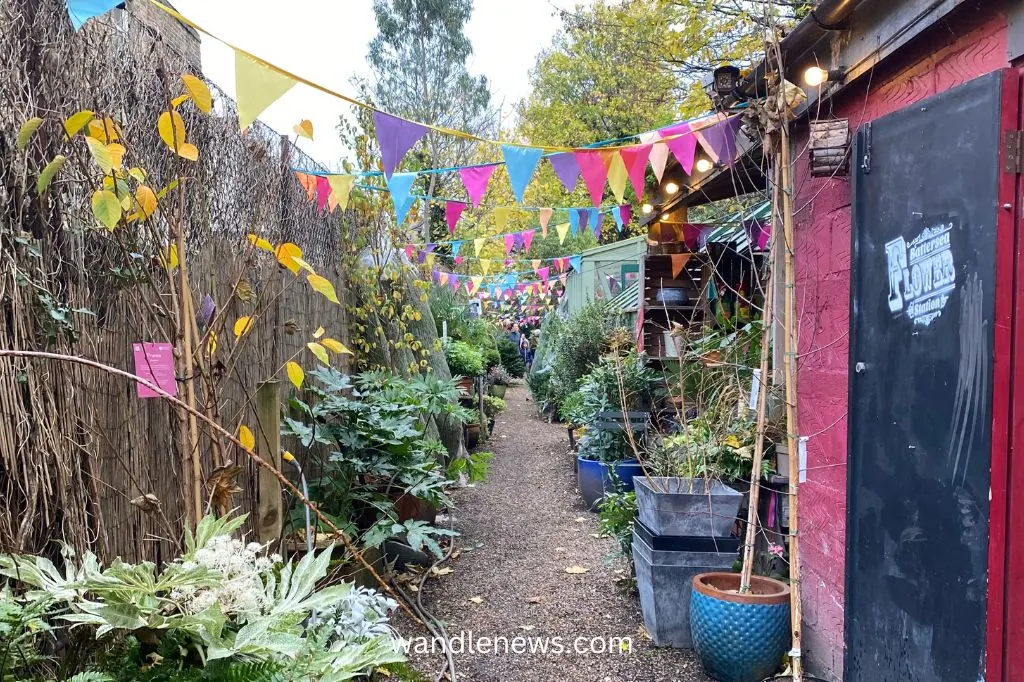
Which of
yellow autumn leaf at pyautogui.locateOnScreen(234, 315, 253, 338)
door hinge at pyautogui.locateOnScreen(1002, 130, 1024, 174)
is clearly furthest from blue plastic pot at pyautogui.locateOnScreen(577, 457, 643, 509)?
door hinge at pyautogui.locateOnScreen(1002, 130, 1024, 174)

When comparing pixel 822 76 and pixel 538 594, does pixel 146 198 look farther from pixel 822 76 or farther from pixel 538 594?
pixel 538 594

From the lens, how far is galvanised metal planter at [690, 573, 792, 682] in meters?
2.93

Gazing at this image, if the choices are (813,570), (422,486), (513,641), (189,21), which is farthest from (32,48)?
(813,570)

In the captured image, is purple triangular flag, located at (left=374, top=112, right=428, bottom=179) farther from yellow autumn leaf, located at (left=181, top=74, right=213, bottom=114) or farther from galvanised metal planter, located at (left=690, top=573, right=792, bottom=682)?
galvanised metal planter, located at (left=690, top=573, right=792, bottom=682)

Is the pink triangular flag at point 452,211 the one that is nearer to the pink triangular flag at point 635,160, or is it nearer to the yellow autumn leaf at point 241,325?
the pink triangular flag at point 635,160

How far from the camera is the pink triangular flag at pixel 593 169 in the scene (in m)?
4.03

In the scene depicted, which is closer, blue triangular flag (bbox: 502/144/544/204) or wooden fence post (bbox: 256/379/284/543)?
wooden fence post (bbox: 256/379/284/543)

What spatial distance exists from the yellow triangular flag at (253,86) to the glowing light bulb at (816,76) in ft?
7.26

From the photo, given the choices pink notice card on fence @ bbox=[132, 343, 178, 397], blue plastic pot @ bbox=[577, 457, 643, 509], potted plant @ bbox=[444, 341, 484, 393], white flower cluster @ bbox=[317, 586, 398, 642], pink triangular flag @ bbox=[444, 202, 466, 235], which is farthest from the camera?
potted plant @ bbox=[444, 341, 484, 393]

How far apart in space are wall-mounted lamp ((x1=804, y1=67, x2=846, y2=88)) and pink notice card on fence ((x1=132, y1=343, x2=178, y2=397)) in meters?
2.83

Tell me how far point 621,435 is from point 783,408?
2438 millimetres

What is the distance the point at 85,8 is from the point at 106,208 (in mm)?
665

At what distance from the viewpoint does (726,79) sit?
3.57 m

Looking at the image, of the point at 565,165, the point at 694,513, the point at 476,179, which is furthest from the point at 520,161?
the point at 694,513
